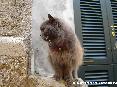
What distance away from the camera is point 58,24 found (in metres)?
1.40

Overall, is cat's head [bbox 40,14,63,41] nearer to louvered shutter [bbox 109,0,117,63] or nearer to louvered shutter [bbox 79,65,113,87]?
louvered shutter [bbox 79,65,113,87]

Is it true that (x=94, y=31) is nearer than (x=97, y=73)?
No

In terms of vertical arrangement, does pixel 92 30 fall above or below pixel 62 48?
above

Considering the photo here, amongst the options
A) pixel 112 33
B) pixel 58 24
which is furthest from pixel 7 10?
pixel 112 33

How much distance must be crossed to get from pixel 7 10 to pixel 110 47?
1.06 meters

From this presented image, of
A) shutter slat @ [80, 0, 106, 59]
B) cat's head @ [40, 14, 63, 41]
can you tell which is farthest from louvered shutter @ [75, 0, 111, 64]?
cat's head @ [40, 14, 63, 41]

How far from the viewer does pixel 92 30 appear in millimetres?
1682

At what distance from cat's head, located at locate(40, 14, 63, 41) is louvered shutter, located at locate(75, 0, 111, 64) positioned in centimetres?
29

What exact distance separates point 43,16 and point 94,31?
0.39 metres

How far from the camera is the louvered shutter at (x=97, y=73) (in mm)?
1536

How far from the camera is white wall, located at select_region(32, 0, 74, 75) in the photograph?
5.01ft

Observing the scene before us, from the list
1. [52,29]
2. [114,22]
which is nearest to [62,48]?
[52,29]

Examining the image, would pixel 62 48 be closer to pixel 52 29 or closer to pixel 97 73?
pixel 52 29

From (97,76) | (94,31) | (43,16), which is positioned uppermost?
(43,16)
